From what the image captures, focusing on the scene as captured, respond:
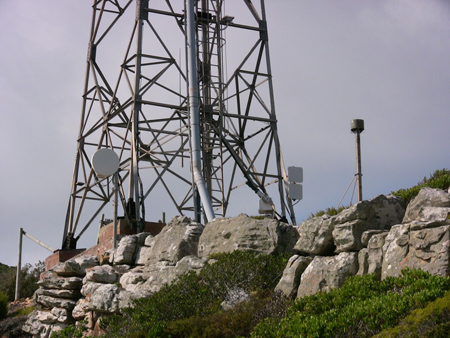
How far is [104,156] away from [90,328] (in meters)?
5.67

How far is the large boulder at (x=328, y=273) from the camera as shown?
39.4 feet

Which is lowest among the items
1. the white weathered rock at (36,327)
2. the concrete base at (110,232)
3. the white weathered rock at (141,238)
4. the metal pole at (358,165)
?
the white weathered rock at (36,327)

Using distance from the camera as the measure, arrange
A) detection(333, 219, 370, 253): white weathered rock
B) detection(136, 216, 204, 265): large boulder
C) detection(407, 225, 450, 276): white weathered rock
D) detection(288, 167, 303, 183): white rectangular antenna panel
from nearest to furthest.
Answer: detection(407, 225, 450, 276): white weathered rock, detection(333, 219, 370, 253): white weathered rock, detection(136, 216, 204, 265): large boulder, detection(288, 167, 303, 183): white rectangular antenna panel

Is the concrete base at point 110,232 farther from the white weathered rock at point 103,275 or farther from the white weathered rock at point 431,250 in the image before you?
the white weathered rock at point 431,250

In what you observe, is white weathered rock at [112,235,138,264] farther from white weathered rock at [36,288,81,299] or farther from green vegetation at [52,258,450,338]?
green vegetation at [52,258,450,338]

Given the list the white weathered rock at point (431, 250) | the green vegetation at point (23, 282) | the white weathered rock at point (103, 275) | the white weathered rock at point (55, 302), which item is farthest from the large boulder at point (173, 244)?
the green vegetation at point (23, 282)

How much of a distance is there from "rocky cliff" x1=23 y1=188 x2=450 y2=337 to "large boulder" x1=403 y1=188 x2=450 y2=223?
0.06ft

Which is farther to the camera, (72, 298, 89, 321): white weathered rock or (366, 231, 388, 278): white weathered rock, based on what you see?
(72, 298, 89, 321): white weathered rock

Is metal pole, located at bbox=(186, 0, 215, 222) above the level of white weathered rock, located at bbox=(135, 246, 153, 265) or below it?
above

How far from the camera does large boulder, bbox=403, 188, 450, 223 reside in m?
11.7

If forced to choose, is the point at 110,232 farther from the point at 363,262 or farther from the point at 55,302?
the point at 363,262

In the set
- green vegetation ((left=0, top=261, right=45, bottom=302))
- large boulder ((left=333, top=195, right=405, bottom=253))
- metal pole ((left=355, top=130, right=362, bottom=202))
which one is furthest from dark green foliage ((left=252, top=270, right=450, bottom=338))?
green vegetation ((left=0, top=261, right=45, bottom=302))

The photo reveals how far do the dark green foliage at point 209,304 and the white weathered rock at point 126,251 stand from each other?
344cm

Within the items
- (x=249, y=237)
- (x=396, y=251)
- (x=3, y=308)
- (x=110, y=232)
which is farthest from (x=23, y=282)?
(x=396, y=251)
